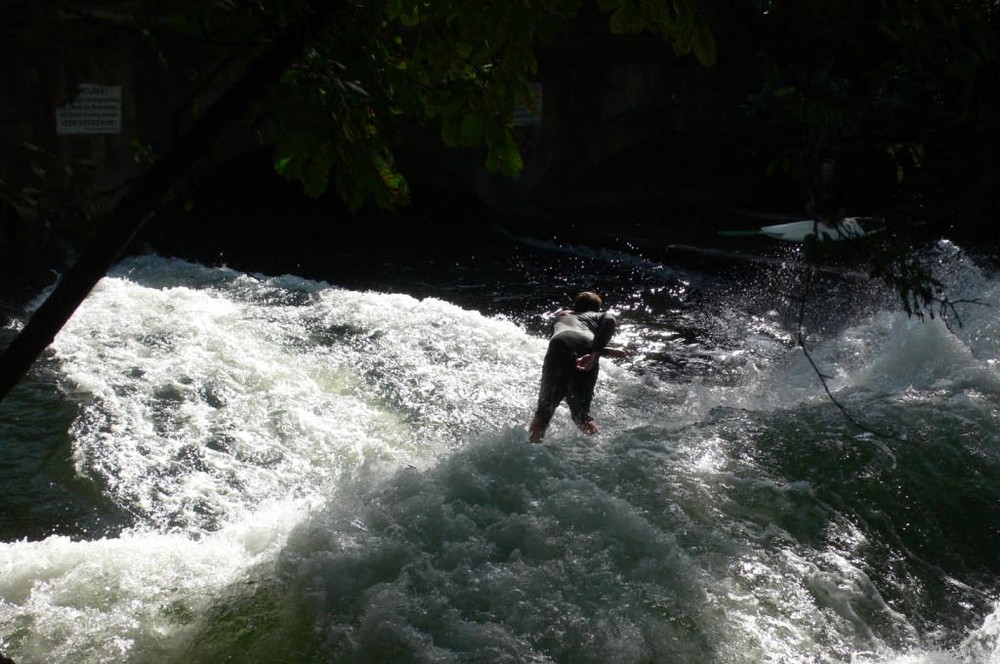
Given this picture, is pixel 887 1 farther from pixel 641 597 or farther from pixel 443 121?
pixel 641 597

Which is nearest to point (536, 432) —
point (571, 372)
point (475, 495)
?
point (571, 372)

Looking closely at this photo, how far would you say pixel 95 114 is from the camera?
15.9 m

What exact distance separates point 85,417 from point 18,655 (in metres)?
4.25

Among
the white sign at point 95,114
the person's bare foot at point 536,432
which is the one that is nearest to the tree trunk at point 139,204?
the person's bare foot at point 536,432

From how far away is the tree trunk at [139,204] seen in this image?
2676 mm

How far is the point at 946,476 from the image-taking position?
7750mm

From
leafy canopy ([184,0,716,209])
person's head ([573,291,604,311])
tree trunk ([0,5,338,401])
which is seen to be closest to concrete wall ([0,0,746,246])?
person's head ([573,291,604,311])

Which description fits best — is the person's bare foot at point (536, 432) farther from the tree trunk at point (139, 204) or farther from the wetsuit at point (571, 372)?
the tree trunk at point (139, 204)

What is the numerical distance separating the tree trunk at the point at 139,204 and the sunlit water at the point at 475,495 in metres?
2.93

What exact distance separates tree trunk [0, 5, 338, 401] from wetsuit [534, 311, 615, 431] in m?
5.88

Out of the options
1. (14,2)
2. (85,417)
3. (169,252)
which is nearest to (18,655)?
(14,2)

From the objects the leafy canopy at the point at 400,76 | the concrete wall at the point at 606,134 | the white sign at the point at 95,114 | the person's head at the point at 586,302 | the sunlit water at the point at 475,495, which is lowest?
the sunlit water at the point at 475,495

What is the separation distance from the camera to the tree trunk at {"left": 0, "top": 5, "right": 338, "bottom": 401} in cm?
268

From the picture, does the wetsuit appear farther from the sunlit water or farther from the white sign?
the white sign
